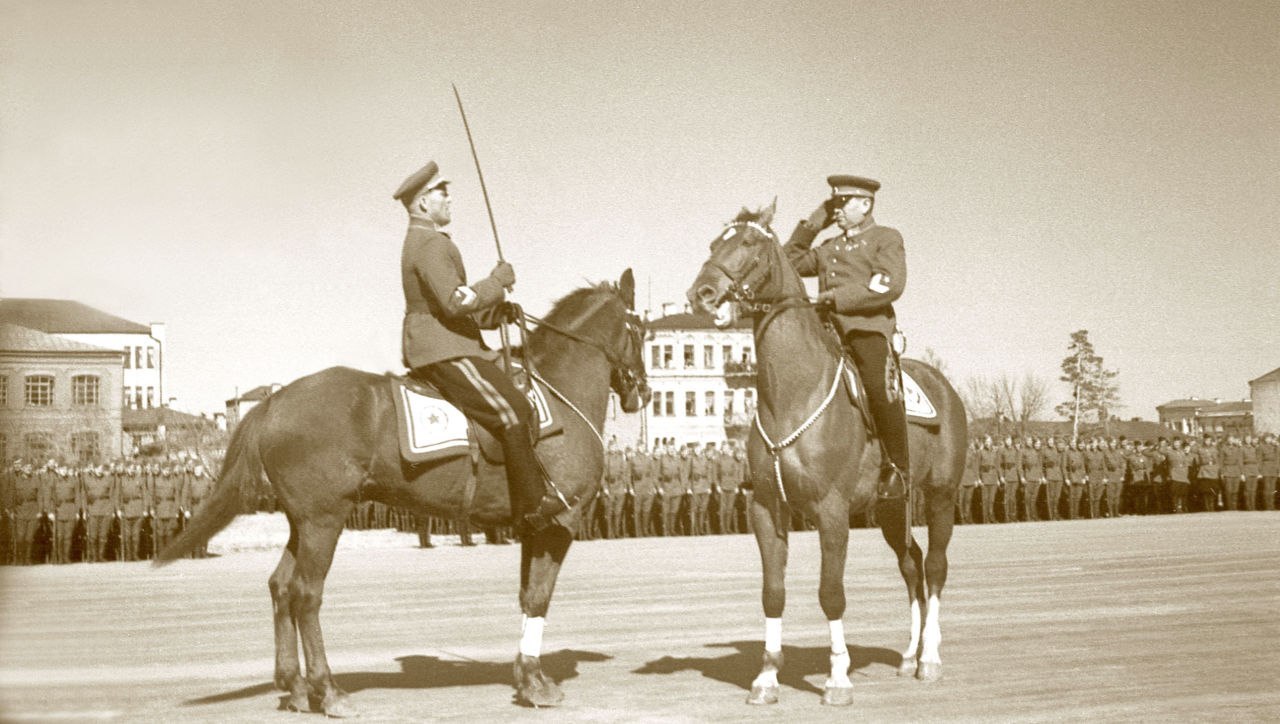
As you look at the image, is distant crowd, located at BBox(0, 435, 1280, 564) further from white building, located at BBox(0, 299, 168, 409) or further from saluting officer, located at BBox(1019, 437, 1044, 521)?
white building, located at BBox(0, 299, 168, 409)

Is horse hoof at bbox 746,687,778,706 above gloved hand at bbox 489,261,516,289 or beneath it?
beneath

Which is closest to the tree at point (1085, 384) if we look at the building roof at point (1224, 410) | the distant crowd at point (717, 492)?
the building roof at point (1224, 410)

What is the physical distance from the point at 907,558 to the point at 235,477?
472 centimetres

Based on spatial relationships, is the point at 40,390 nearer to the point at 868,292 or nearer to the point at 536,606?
the point at 536,606

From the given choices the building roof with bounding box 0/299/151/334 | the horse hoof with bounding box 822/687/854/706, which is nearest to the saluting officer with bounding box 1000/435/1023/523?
the horse hoof with bounding box 822/687/854/706

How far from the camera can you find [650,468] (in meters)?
31.4

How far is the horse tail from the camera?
8320 mm

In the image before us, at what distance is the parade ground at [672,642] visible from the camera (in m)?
4.80

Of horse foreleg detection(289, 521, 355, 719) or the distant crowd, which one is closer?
horse foreleg detection(289, 521, 355, 719)

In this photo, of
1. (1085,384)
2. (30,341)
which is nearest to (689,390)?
(1085,384)

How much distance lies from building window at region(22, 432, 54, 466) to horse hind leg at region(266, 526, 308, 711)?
556cm

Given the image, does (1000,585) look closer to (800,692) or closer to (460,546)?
(800,692)

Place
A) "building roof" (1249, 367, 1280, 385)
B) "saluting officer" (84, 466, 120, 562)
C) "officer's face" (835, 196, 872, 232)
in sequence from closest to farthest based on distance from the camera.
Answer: "officer's face" (835, 196, 872, 232), "saluting officer" (84, 466, 120, 562), "building roof" (1249, 367, 1280, 385)

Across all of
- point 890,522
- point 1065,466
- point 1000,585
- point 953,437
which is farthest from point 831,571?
point 1065,466
